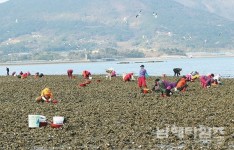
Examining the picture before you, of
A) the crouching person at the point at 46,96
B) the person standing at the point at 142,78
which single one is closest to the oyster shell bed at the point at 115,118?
the crouching person at the point at 46,96

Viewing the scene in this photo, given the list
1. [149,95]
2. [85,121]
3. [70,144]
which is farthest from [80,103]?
[70,144]

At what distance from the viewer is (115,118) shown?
89.2ft

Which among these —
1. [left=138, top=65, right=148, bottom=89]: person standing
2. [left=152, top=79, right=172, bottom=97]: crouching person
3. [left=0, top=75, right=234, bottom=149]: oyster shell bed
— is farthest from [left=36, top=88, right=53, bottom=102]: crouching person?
[left=138, top=65, right=148, bottom=89]: person standing

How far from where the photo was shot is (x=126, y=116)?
27.8 meters

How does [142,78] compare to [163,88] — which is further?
[142,78]

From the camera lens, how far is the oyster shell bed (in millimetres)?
20938

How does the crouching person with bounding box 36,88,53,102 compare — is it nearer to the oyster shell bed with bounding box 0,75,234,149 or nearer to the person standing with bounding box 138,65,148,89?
the oyster shell bed with bounding box 0,75,234,149

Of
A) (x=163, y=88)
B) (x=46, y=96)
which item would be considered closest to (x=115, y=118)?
(x=46, y=96)

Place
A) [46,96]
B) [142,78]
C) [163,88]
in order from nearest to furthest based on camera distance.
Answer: [46,96] → [163,88] → [142,78]

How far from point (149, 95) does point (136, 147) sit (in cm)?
1879

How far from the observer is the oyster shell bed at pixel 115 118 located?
20.9 metres

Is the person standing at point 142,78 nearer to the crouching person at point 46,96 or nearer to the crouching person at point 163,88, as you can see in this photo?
the crouching person at point 163,88

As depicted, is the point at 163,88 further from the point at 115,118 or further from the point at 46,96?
the point at 115,118

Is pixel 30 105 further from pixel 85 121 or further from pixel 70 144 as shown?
pixel 70 144
